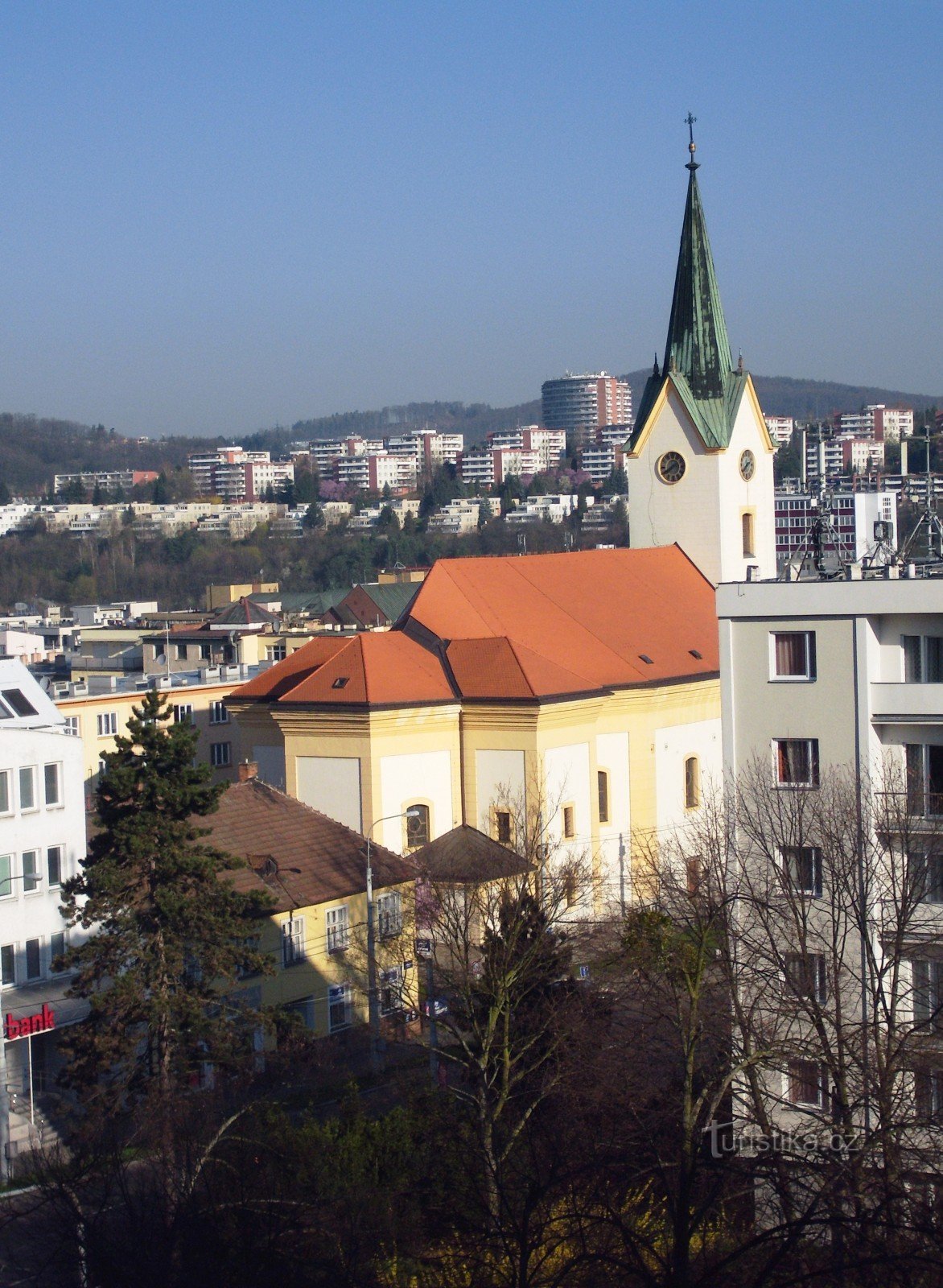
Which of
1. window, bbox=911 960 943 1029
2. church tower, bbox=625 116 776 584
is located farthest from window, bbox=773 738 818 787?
church tower, bbox=625 116 776 584

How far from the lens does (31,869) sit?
34938mm

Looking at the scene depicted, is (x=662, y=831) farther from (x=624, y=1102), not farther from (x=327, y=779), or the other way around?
(x=624, y=1102)

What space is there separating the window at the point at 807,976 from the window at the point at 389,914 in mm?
12092

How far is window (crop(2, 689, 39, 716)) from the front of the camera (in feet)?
127

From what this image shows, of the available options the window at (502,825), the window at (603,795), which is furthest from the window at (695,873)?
the window at (603,795)

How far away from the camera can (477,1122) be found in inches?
875

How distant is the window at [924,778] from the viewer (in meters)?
23.2

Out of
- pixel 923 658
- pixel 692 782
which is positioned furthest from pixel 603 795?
pixel 923 658

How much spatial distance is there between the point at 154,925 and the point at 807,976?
11680 mm

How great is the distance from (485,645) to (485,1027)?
19481 millimetres

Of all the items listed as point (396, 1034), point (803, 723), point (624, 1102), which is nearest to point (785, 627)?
point (803, 723)

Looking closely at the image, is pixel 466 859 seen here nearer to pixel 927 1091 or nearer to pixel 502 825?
pixel 502 825

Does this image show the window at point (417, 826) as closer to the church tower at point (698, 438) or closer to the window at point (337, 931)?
the window at point (337, 931)

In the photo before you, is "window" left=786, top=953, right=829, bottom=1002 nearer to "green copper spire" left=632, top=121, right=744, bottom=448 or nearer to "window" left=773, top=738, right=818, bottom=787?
"window" left=773, top=738, right=818, bottom=787
